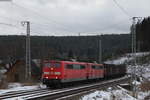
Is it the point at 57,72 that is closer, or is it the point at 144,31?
the point at 57,72

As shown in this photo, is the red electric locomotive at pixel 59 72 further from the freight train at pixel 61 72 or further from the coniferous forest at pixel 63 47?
the coniferous forest at pixel 63 47

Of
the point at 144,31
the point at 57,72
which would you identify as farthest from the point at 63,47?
the point at 57,72

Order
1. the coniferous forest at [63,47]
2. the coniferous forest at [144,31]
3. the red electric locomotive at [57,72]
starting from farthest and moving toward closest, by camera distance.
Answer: the coniferous forest at [144,31]
the coniferous forest at [63,47]
the red electric locomotive at [57,72]

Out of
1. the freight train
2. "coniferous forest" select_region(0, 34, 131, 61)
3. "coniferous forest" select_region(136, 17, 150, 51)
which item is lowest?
the freight train

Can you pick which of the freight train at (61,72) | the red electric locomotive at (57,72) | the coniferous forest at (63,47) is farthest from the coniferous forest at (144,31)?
the red electric locomotive at (57,72)

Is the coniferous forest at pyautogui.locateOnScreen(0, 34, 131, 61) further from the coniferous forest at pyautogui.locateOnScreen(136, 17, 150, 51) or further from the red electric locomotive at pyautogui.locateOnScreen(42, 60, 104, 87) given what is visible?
the coniferous forest at pyautogui.locateOnScreen(136, 17, 150, 51)

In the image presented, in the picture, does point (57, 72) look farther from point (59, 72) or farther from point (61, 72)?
point (61, 72)

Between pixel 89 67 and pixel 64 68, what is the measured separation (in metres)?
10.1

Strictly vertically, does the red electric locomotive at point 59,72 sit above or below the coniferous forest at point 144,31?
below

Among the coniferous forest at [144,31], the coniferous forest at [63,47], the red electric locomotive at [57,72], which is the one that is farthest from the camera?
the coniferous forest at [144,31]

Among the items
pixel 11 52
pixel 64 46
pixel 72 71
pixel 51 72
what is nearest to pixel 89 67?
pixel 72 71

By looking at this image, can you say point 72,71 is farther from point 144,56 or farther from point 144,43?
point 144,43

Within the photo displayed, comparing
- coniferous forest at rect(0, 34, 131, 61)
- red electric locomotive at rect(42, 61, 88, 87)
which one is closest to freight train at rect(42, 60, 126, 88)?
red electric locomotive at rect(42, 61, 88, 87)

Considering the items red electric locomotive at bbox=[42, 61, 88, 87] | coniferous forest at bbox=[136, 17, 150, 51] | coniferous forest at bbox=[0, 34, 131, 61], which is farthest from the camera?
coniferous forest at bbox=[136, 17, 150, 51]
